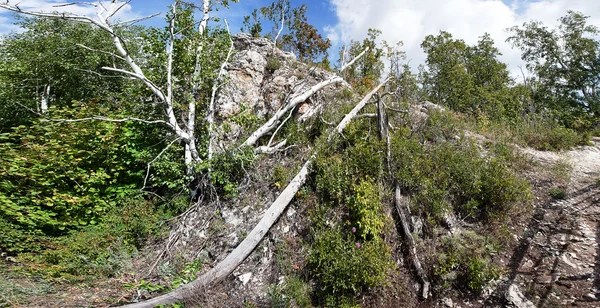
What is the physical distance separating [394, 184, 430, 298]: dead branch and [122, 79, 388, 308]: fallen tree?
195 centimetres

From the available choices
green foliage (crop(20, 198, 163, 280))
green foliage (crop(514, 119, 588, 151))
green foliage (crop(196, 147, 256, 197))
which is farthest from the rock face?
green foliage (crop(514, 119, 588, 151))

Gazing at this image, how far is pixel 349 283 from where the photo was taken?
436 cm

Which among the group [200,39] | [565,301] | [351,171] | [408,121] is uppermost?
[200,39]

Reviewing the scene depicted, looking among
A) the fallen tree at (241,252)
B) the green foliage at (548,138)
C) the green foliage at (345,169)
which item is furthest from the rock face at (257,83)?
the green foliage at (548,138)

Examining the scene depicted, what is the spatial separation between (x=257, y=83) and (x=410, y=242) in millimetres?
6483

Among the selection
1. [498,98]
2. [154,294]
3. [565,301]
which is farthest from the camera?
[498,98]

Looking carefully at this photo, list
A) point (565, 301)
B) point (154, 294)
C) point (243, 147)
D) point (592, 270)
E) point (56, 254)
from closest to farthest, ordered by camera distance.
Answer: point (565, 301) → point (592, 270) → point (154, 294) → point (56, 254) → point (243, 147)

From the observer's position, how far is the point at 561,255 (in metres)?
4.61

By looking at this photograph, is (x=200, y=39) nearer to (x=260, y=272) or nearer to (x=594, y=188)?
(x=260, y=272)

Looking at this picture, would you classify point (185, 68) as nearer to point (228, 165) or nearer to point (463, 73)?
point (228, 165)

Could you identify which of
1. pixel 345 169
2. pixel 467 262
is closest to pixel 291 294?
pixel 345 169

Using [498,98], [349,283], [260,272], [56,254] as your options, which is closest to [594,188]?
[349,283]

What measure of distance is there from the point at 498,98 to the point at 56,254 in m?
19.8

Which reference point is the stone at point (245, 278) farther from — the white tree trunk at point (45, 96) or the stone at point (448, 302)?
the white tree trunk at point (45, 96)
